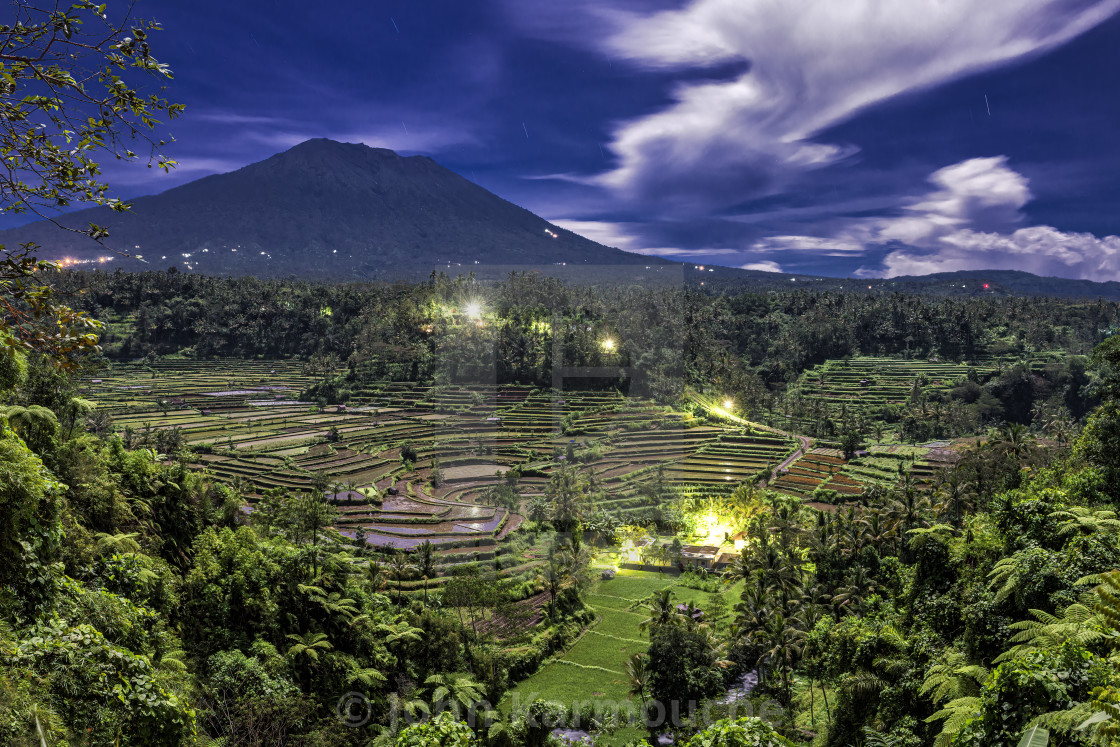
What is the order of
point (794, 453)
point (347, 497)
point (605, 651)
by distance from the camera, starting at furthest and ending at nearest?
point (794, 453) → point (347, 497) → point (605, 651)

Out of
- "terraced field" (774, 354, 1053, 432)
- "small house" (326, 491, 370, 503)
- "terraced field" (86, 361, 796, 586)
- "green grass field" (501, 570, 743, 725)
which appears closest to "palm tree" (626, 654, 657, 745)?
"green grass field" (501, 570, 743, 725)

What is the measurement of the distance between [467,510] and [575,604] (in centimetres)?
1169

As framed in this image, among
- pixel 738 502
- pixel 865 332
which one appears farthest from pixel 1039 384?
pixel 738 502

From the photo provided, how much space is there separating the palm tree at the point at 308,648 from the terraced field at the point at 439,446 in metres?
13.7

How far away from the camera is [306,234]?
18412 cm

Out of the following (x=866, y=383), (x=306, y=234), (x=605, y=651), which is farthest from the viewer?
(x=306, y=234)

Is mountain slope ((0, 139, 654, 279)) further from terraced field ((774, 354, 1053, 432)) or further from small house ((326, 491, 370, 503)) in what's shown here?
small house ((326, 491, 370, 503))

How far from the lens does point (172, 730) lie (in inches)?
182

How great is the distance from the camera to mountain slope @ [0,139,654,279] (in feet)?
463

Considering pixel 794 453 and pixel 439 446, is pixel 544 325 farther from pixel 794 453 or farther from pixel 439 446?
pixel 794 453

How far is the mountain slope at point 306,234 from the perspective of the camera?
141 m

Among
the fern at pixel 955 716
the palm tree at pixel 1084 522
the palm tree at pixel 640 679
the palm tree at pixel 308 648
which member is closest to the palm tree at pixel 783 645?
the palm tree at pixel 640 679

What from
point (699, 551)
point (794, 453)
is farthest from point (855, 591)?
point (794, 453)

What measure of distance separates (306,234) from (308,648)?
195 metres
